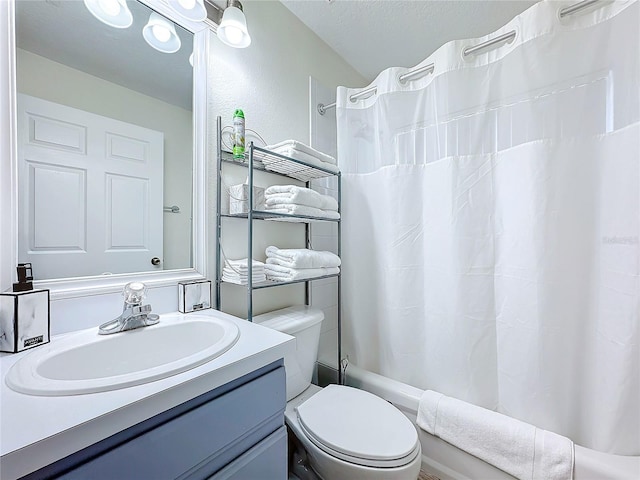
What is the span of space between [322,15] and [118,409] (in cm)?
185

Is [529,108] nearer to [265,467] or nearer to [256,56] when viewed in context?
[256,56]

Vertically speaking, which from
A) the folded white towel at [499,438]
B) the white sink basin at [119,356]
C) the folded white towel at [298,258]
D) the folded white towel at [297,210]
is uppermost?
the folded white towel at [297,210]

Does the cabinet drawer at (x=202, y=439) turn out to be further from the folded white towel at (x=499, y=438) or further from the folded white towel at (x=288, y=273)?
the folded white towel at (x=499, y=438)

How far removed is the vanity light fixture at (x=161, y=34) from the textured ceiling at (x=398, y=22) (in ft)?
2.23

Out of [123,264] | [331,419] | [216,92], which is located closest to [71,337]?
[123,264]

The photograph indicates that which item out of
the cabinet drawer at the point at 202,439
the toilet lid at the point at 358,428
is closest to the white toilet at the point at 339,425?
the toilet lid at the point at 358,428

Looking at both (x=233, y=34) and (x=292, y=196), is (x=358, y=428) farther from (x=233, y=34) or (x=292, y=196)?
(x=233, y=34)

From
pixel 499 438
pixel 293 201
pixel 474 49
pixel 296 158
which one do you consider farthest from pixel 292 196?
pixel 499 438

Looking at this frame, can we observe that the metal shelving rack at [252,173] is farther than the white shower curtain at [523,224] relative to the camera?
Yes

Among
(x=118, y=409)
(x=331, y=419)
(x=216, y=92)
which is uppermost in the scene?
(x=216, y=92)

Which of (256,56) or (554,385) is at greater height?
(256,56)

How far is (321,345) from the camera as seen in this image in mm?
1655

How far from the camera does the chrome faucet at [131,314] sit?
2.60 ft

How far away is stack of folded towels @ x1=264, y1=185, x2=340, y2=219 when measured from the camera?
1160 mm
